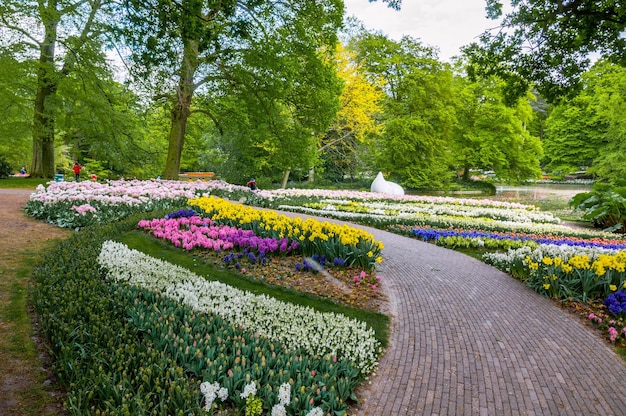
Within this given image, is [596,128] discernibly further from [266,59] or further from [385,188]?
[266,59]

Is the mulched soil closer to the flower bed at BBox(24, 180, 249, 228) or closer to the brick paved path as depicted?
the brick paved path

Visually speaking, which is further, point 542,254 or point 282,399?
point 542,254

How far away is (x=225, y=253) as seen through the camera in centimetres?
688

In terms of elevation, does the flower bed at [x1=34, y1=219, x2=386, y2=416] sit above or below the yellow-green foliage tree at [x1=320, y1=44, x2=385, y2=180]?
below

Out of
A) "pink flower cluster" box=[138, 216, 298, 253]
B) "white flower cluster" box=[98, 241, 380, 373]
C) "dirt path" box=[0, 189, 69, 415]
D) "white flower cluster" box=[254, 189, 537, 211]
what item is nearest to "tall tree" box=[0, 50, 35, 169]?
"white flower cluster" box=[254, 189, 537, 211]

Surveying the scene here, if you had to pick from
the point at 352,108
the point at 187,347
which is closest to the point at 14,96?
the point at 352,108

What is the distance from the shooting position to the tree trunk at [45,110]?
1677cm

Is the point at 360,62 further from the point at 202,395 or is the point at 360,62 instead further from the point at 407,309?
the point at 202,395

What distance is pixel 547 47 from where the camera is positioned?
840 cm

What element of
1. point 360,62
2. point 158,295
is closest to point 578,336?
point 158,295

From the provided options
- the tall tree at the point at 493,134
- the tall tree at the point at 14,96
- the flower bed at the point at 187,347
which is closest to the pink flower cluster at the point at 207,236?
the flower bed at the point at 187,347

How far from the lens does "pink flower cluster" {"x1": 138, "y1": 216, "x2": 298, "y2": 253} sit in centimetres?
680

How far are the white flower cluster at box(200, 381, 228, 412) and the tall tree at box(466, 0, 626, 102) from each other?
7767mm

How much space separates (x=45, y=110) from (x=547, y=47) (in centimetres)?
2032
